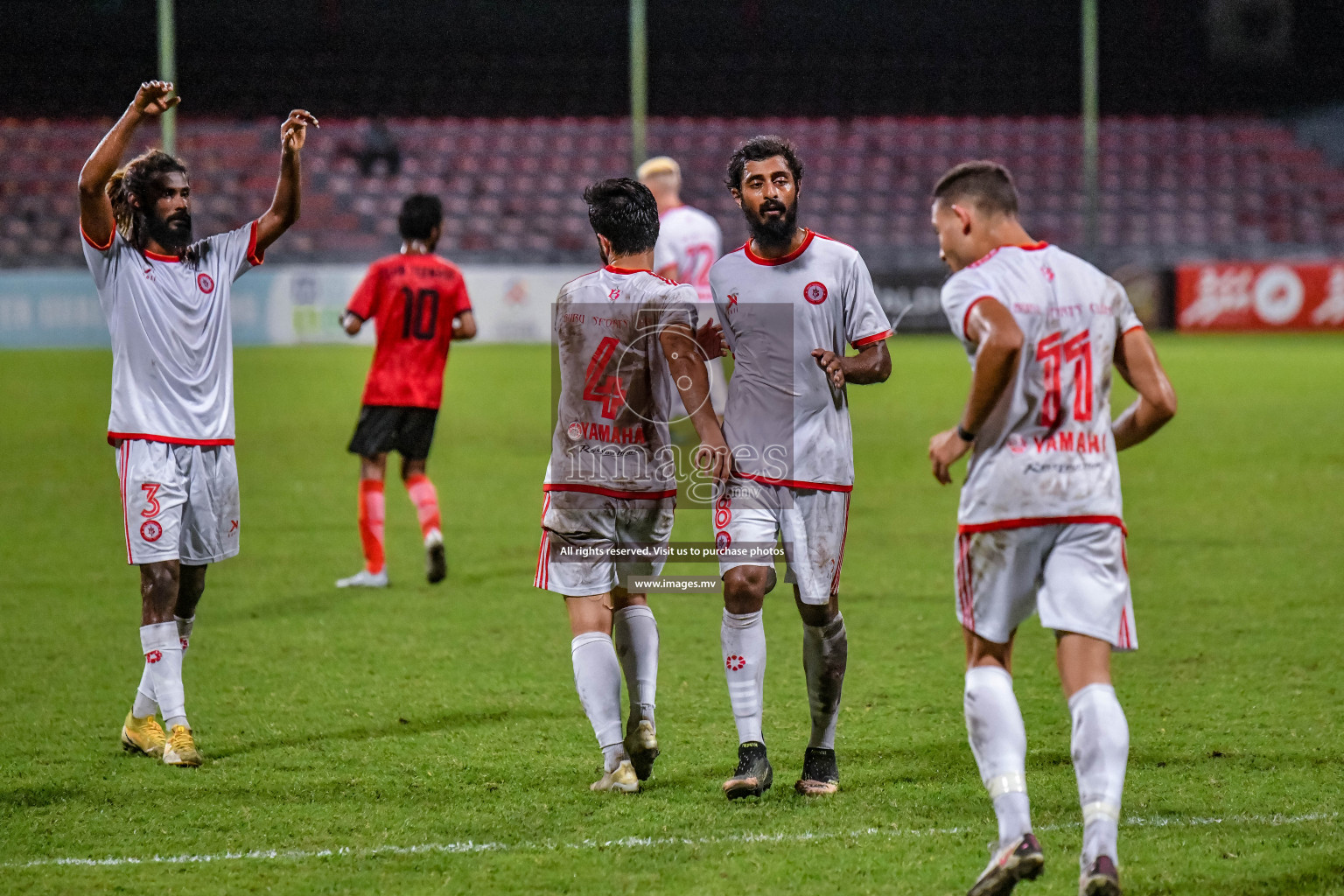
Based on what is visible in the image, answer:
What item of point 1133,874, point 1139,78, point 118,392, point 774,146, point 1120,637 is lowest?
point 1133,874

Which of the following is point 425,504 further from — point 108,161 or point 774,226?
point 774,226

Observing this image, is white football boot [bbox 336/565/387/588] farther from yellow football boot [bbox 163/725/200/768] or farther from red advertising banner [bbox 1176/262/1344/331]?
red advertising banner [bbox 1176/262/1344/331]

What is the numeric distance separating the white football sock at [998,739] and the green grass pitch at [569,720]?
32cm

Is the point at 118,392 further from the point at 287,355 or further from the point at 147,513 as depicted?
the point at 287,355

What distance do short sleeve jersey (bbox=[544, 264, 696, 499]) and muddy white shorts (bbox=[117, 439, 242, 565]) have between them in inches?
52.7

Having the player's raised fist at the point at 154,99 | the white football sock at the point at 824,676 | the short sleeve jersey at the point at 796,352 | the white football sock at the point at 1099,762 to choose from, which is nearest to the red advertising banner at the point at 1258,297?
the short sleeve jersey at the point at 796,352

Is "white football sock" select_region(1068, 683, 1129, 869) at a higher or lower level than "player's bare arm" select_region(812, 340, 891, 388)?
lower

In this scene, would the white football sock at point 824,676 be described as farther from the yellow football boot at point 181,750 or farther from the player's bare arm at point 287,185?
the player's bare arm at point 287,185

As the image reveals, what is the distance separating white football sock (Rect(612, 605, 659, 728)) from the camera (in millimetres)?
4824

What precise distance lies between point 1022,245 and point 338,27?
31.2m

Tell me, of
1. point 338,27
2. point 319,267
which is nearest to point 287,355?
point 319,267

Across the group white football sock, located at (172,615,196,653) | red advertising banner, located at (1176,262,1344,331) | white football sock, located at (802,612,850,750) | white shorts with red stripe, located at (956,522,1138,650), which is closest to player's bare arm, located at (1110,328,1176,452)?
white shorts with red stripe, located at (956,522,1138,650)

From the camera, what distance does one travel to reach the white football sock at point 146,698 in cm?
521

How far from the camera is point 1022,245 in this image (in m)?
3.82
